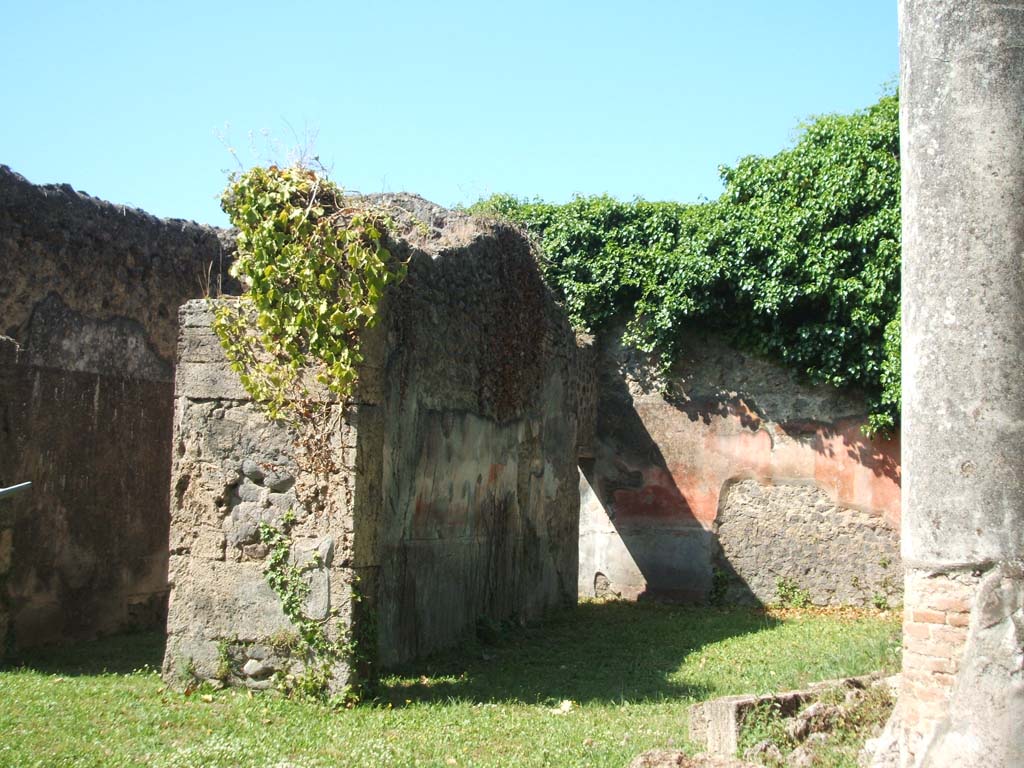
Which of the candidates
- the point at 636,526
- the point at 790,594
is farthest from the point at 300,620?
the point at 790,594

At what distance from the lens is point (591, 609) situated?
1142 centimetres

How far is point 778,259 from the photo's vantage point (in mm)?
11609

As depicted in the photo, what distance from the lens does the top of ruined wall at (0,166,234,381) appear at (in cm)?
758

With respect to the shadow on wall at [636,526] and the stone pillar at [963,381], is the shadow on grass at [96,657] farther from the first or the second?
the shadow on wall at [636,526]

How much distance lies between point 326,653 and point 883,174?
825 cm

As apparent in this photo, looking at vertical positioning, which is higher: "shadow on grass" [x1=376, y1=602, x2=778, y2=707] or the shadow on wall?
the shadow on wall

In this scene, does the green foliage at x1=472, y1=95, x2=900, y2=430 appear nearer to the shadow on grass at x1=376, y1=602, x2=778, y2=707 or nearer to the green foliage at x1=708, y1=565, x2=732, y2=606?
the green foliage at x1=708, y1=565, x2=732, y2=606

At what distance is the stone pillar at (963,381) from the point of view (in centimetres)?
437

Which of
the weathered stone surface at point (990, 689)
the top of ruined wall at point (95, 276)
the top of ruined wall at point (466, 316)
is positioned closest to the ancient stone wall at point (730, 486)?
the top of ruined wall at point (466, 316)

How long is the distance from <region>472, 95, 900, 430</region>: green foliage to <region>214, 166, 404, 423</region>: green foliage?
20.9 feet

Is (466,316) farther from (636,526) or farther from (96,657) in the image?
(636,526)

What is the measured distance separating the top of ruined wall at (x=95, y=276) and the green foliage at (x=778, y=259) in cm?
460

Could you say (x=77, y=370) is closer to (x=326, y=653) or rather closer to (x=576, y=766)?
(x=326, y=653)

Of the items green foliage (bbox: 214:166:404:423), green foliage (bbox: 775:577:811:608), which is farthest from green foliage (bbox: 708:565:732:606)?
green foliage (bbox: 214:166:404:423)
